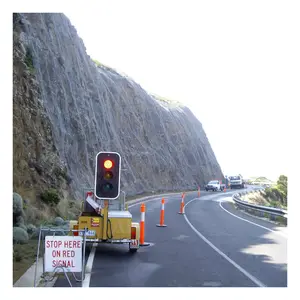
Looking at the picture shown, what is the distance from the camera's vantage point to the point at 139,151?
55.8m

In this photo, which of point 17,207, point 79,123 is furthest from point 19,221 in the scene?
point 79,123

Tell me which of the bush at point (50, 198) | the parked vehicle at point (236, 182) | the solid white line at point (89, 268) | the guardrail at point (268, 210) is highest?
the bush at point (50, 198)

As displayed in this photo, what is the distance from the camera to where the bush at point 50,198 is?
18594 millimetres

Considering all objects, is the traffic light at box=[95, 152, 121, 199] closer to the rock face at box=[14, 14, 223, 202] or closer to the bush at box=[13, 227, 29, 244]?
the bush at box=[13, 227, 29, 244]

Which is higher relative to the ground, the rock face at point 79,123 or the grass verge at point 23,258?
the rock face at point 79,123

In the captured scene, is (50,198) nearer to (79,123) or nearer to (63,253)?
(63,253)

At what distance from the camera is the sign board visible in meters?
7.42

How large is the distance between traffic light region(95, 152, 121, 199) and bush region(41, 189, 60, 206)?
10161 mm

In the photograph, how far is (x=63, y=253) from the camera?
24.6 feet

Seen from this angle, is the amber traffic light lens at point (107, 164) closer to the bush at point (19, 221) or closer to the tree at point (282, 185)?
the bush at point (19, 221)

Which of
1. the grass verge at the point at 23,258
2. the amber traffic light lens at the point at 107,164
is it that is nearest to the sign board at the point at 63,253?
the grass verge at the point at 23,258

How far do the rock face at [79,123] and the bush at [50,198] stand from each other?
3.01 feet

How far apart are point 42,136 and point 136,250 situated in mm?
12973

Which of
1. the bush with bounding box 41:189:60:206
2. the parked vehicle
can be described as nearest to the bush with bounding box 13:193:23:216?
the bush with bounding box 41:189:60:206
